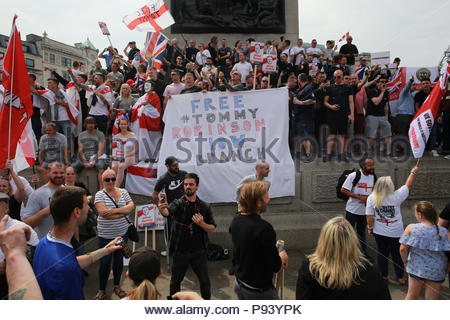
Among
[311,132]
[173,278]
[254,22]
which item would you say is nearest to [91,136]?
[173,278]

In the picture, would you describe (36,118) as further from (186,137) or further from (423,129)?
(423,129)

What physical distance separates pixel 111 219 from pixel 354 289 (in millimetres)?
3332

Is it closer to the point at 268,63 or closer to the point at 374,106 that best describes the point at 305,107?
the point at 374,106

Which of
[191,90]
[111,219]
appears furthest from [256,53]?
[111,219]

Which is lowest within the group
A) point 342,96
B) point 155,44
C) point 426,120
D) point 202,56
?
point 426,120

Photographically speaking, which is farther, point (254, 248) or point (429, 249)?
point (429, 249)

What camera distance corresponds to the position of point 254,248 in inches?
122

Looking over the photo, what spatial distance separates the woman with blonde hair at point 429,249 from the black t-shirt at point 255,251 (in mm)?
1892

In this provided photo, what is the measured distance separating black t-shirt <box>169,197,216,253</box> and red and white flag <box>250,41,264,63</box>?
7.59 m

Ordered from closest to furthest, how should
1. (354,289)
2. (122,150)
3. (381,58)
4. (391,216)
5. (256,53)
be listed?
(354,289), (391,216), (122,150), (381,58), (256,53)

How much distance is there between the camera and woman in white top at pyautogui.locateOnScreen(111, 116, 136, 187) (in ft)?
22.5

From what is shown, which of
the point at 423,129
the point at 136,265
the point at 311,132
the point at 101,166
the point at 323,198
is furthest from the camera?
the point at 311,132

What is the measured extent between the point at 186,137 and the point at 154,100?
1.36 meters

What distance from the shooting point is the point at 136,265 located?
2.36 m
